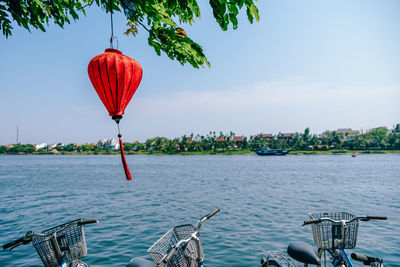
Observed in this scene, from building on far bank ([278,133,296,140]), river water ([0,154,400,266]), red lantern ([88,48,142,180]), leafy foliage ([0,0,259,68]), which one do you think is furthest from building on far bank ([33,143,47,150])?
red lantern ([88,48,142,180])

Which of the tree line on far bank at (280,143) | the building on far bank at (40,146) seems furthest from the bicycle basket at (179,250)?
the building on far bank at (40,146)

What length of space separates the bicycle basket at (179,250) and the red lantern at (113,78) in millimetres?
1190

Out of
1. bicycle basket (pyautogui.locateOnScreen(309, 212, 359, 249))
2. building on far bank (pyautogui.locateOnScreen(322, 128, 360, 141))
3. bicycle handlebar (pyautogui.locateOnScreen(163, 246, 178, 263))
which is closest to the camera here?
bicycle handlebar (pyautogui.locateOnScreen(163, 246, 178, 263))

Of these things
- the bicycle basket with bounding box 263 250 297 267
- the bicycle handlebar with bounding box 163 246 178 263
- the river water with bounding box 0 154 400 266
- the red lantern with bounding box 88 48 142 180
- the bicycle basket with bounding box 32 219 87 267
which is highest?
the red lantern with bounding box 88 48 142 180

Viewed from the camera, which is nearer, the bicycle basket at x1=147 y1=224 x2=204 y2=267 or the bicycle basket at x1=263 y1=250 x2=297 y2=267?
the bicycle basket at x1=147 y1=224 x2=204 y2=267

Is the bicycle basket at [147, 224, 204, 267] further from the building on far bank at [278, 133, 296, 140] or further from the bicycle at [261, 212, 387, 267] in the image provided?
the building on far bank at [278, 133, 296, 140]

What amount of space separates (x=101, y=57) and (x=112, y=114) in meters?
0.78

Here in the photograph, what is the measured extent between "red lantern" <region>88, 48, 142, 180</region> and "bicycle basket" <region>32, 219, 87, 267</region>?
1.19 metres

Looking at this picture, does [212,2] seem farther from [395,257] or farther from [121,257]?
[395,257]

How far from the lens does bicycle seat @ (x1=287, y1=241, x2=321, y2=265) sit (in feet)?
11.2

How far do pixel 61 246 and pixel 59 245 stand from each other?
0.03 m

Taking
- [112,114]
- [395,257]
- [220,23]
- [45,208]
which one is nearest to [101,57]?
[112,114]

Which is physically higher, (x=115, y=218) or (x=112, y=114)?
(x=112, y=114)

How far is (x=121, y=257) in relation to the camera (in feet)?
26.4
